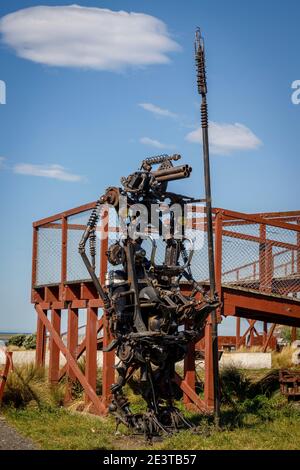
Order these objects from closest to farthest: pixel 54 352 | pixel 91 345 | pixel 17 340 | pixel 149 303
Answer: pixel 149 303 → pixel 91 345 → pixel 54 352 → pixel 17 340

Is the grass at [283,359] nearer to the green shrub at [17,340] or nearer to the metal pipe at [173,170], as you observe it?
the metal pipe at [173,170]

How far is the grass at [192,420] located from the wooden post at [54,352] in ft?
0.72

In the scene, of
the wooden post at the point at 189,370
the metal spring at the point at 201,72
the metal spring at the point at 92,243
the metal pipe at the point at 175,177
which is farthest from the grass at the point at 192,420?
the metal spring at the point at 201,72

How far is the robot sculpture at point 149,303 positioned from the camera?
418 inches

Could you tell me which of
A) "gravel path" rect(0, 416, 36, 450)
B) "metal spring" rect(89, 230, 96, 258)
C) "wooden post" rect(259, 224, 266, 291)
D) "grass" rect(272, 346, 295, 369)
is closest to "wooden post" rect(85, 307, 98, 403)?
"gravel path" rect(0, 416, 36, 450)

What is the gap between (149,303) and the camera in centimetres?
1062

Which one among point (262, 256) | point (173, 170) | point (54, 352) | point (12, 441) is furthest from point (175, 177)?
point (54, 352)

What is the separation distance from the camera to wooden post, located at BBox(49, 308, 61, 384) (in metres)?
16.6

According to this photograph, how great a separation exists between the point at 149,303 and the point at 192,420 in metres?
2.63

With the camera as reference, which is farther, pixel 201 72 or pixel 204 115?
pixel 201 72

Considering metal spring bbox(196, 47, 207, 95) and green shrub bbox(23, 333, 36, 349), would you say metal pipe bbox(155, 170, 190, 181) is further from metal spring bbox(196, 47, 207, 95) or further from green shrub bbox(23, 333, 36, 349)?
green shrub bbox(23, 333, 36, 349)

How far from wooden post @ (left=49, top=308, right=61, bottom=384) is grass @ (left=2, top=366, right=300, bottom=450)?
0.22m

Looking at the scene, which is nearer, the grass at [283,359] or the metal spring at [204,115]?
the metal spring at [204,115]

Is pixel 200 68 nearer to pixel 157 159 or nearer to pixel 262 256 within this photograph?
pixel 157 159
